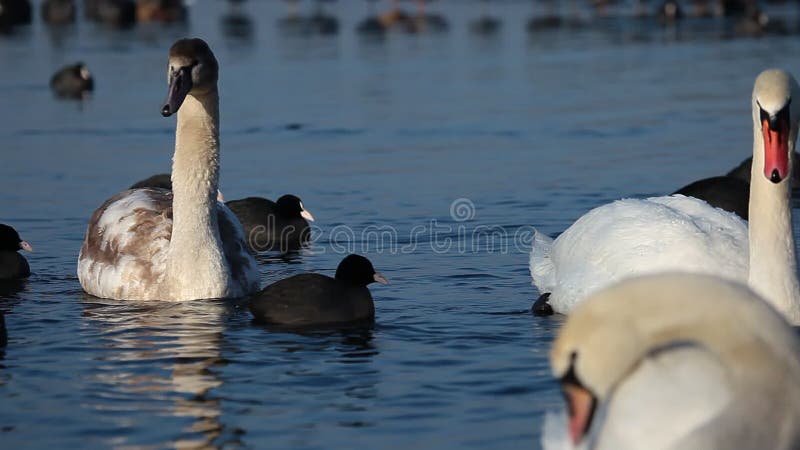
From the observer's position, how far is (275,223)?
508 inches

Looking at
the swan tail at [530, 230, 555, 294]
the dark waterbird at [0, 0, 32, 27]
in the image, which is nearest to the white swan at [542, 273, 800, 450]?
the swan tail at [530, 230, 555, 294]

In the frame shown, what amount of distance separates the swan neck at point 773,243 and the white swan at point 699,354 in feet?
9.19

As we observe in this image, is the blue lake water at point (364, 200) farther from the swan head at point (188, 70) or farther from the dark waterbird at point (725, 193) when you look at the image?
the swan head at point (188, 70)

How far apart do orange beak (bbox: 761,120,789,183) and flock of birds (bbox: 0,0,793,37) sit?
29310 mm

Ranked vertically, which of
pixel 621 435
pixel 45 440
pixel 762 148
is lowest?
pixel 45 440

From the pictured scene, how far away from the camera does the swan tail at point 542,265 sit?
10140 millimetres

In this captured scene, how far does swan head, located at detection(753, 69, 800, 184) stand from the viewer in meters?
7.73

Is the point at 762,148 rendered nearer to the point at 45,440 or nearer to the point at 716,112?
the point at 45,440

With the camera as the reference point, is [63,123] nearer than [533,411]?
No

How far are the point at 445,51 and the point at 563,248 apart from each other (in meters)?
23.4

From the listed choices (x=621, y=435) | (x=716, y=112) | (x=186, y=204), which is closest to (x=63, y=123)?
(x=716, y=112)

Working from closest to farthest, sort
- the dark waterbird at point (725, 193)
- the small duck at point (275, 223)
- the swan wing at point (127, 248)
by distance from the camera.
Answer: the swan wing at point (127, 248)
the dark waterbird at point (725, 193)
the small duck at point (275, 223)

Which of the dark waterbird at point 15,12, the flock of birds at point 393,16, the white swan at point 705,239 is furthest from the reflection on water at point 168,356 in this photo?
the dark waterbird at point 15,12

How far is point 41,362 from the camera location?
8.73 meters
